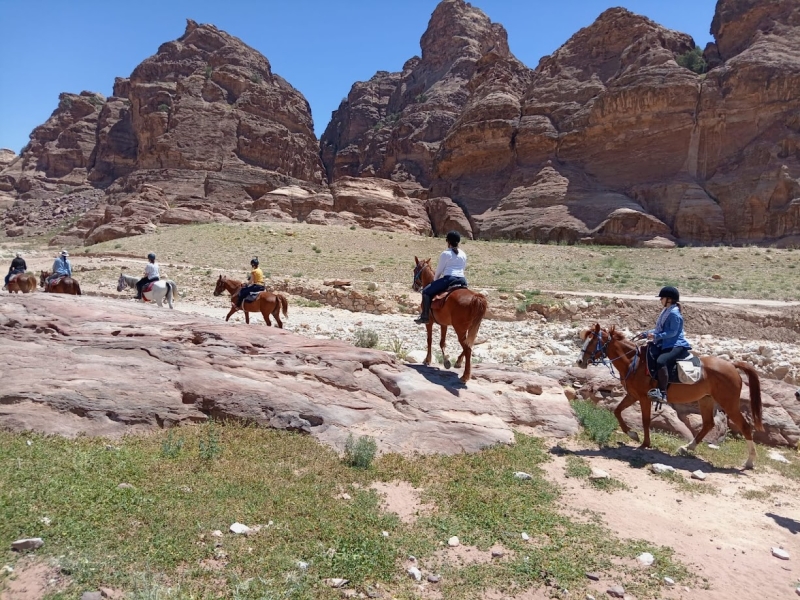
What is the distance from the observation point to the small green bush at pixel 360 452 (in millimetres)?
6273

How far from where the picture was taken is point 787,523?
20.2 ft

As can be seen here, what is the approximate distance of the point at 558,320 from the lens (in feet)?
76.4

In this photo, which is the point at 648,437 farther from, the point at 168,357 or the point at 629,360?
the point at 168,357

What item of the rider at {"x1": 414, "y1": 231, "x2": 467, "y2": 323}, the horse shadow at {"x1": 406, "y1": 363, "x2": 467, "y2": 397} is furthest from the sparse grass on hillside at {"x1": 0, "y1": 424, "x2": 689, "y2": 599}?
the rider at {"x1": 414, "y1": 231, "x2": 467, "y2": 323}

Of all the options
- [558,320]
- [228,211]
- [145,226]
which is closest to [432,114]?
[228,211]

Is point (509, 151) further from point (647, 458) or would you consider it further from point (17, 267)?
point (647, 458)

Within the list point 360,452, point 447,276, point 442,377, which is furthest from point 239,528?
point 447,276

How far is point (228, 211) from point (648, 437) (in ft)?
243

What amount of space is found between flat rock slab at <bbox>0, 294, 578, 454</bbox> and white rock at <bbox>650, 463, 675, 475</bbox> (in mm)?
1461

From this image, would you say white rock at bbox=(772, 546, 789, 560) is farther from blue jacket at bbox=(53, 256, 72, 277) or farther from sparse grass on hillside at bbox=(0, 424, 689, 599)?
blue jacket at bbox=(53, 256, 72, 277)

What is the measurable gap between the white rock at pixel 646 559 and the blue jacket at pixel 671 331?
13.6ft

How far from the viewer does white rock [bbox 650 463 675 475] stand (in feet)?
24.2

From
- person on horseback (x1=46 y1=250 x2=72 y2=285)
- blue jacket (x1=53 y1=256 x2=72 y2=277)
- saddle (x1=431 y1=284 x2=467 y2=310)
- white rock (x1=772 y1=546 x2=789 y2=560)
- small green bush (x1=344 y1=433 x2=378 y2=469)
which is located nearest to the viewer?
white rock (x1=772 y1=546 x2=789 y2=560)

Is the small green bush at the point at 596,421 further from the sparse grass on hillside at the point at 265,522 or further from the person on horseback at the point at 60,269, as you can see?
the person on horseback at the point at 60,269
